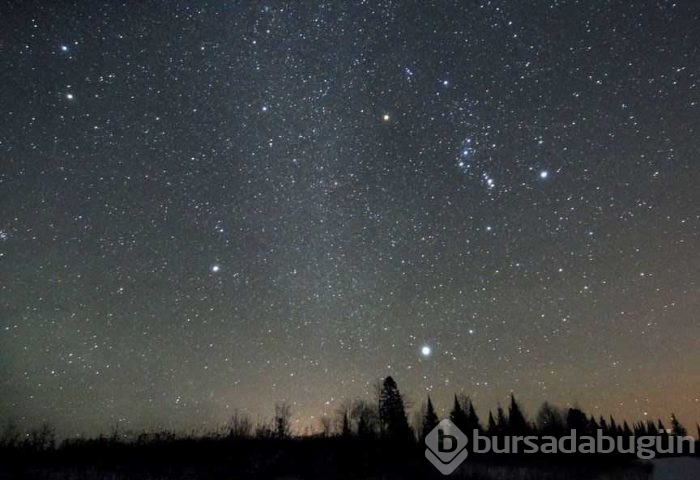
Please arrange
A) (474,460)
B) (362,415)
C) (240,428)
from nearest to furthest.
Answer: (474,460) < (240,428) < (362,415)

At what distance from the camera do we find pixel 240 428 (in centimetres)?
4291

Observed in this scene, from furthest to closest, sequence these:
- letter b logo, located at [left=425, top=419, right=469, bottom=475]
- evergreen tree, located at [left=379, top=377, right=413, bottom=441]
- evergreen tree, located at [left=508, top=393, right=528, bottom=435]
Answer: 1. evergreen tree, located at [left=508, top=393, right=528, bottom=435]
2. evergreen tree, located at [left=379, top=377, right=413, bottom=441]
3. letter b logo, located at [left=425, top=419, right=469, bottom=475]

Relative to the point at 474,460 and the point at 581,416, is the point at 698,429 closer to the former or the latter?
the point at 581,416

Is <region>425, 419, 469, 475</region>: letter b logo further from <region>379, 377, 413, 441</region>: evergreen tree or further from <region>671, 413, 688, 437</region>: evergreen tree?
<region>671, 413, 688, 437</region>: evergreen tree

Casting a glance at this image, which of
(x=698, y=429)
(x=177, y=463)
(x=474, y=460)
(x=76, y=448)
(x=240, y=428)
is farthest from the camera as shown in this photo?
(x=698, y=429)

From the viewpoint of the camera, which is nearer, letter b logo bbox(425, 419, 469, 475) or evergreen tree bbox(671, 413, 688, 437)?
letter b logo bbox(425, 419, 469, 475)

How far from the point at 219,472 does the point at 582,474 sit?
17.9 meters

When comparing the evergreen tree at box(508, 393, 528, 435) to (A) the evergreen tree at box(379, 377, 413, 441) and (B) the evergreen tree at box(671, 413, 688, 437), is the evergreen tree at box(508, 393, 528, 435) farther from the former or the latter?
(B) the evergreen tree at box(671, 413, 688, 437)

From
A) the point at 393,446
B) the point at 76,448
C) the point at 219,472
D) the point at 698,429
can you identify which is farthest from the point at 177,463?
the point at 698,429

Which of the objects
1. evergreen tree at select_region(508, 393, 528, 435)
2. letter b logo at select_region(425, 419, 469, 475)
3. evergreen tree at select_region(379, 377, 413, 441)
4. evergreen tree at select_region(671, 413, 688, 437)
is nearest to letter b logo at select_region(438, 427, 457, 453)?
letter b logo at select_region(425, 419, 469, 475)

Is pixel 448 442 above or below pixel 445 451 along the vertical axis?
above

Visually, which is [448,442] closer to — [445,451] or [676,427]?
[445,451]

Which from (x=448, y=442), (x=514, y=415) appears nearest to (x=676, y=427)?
(x=514, y=415)

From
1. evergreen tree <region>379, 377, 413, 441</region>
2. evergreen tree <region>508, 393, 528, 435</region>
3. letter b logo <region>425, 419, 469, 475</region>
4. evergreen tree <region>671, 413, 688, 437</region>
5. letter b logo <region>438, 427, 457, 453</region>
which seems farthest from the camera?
evergreen tree <region>671, 413, 688, 437</region>
